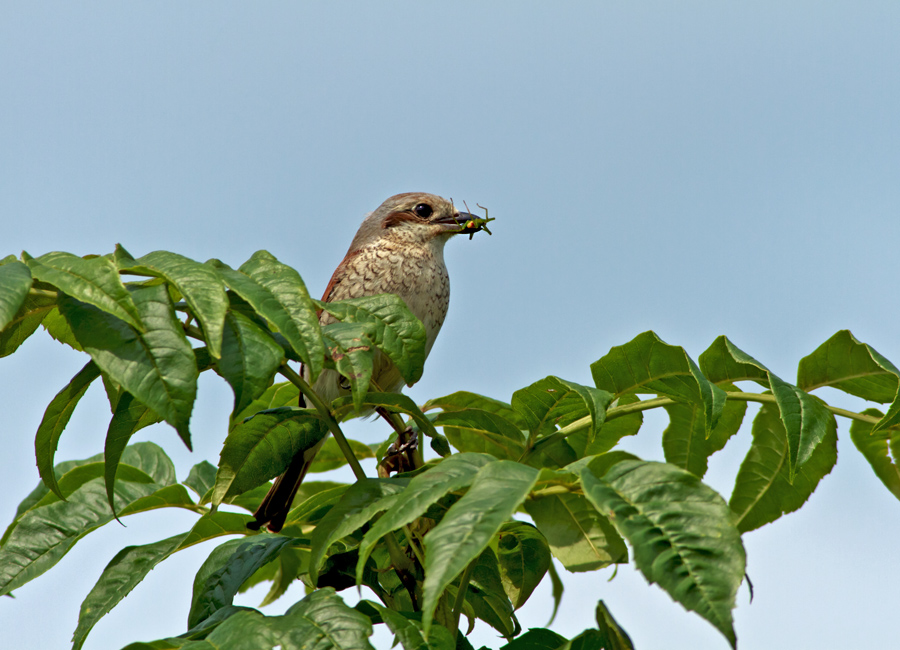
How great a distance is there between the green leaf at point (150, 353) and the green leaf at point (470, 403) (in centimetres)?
118

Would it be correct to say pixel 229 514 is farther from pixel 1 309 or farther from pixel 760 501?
pixel 760 501

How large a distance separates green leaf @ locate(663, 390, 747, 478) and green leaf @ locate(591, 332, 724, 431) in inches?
6.8

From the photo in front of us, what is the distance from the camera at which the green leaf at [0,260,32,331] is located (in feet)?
5.10

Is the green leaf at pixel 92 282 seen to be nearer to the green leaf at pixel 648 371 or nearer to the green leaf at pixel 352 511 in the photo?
the green leaf at pixel 352 511

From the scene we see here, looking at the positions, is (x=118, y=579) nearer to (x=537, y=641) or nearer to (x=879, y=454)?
(x=537, y=641)

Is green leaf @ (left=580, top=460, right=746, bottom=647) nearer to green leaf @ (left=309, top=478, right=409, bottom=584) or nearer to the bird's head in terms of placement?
green leaf @ (left=309, top=478, right=409, bottom=584)

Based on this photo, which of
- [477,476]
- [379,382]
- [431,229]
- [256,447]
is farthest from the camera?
[431,229]

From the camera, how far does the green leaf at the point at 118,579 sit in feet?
7.16

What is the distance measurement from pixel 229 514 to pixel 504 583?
0.84 metres

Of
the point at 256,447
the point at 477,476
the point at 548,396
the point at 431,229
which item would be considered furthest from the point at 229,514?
the point at 431,229

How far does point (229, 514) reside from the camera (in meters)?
2.49

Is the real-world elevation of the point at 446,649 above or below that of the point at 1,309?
below

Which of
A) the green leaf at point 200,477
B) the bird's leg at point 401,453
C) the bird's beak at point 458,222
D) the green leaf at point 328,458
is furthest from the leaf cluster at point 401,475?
the bird's beak at point 458,222

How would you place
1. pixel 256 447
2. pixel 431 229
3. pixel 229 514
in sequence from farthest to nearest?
pixel 431 229
pixel 229 514
pixel 256 447
